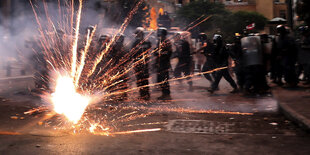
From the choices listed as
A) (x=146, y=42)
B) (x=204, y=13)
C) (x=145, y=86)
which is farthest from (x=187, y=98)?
(x=204, y=13)

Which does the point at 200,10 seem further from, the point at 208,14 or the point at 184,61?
the point at 184,61

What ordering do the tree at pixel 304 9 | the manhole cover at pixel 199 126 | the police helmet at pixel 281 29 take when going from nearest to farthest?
the manhole cover at pixel 199 126 → the police helmet at pixel 281 29 → the tree at pixel 304 9

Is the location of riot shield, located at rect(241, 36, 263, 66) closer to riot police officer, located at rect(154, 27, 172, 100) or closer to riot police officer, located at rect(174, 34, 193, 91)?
riot police officer, located at rect(154, 27, 172, 100)

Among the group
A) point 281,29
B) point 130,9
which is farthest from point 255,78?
point 130,9

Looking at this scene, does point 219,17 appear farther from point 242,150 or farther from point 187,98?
point 242,150

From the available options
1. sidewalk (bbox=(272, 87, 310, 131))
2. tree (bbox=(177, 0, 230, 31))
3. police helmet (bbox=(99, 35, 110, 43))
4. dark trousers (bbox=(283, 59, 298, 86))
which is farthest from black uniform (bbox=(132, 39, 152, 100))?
tree (bbox=(177, 0, 230, 31))

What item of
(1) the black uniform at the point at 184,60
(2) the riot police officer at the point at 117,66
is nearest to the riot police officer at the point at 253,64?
(1) the black uniform at the point at 184,60

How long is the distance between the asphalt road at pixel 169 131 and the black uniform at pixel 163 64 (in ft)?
4.18

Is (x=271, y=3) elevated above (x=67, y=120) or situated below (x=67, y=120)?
above

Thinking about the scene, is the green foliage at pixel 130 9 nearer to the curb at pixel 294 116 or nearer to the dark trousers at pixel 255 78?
the dark trousers at pixel 255 78

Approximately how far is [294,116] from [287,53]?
451 cm

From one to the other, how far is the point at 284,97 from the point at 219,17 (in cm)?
3696

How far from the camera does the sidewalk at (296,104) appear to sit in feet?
20.6

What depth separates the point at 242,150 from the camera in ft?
16.0
